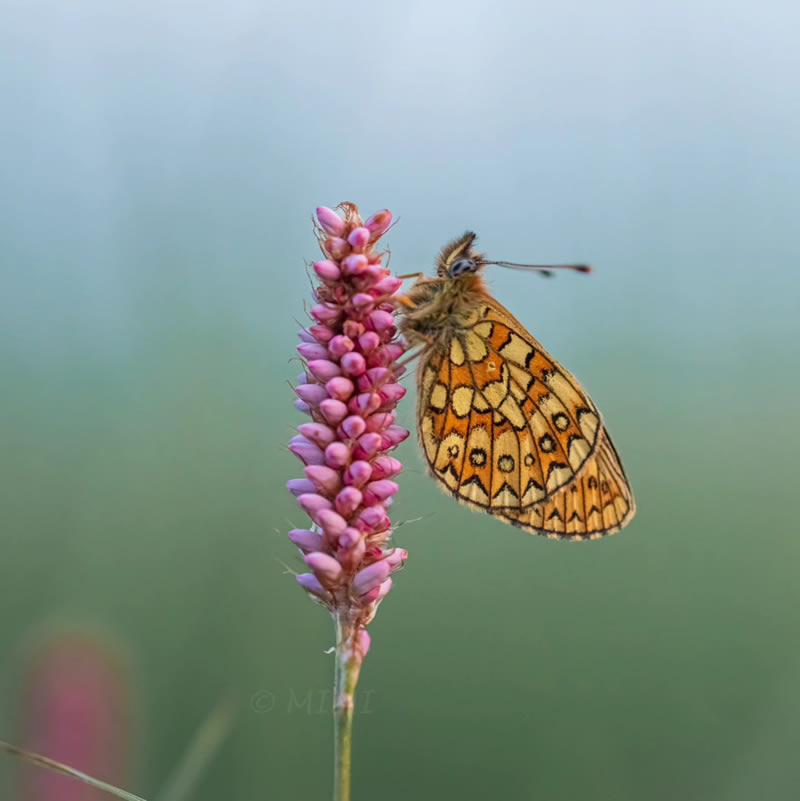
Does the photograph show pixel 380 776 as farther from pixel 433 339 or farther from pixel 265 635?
pixel 433 339

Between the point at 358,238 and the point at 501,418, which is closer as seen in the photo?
the point at 358,238

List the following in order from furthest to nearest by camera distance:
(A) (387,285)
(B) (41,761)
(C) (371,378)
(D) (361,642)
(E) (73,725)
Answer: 1. (E) (73,725)
2. (A) (387,285)
3. (C) (371,378)
4. (D) (361,642)
5. (B) (41,761)

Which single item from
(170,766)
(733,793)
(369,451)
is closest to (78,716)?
(170,766)

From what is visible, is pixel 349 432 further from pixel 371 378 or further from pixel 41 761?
pixel 41 761

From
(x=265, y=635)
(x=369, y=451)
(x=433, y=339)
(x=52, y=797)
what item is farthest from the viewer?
(x=265, y=635)

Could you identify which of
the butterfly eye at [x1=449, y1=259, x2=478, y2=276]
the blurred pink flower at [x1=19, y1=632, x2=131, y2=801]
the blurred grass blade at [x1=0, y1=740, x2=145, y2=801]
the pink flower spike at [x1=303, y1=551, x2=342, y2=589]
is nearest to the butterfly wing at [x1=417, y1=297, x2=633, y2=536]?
the butterfly eye at [x1=449, y1=259, x2=478, y2=276]

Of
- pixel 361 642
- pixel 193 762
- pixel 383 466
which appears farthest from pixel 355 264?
pixel 193 762

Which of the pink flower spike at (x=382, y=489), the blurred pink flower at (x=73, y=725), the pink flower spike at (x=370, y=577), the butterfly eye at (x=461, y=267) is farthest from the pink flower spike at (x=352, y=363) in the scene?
the blurred pink flower at (x=73, y=725)
